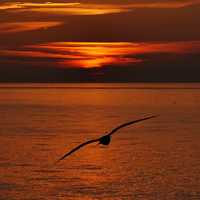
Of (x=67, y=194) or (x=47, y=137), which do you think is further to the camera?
(x=47, y=137)

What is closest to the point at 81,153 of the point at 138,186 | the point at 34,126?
the point at 138,186

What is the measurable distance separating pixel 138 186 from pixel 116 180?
2820 mm

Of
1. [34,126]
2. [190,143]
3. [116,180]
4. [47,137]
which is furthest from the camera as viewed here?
[34,126]

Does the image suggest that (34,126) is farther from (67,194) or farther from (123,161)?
(67,194)

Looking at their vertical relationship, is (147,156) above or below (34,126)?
above

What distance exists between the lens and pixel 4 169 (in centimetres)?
4619

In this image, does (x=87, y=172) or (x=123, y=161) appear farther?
(x=123, y=161)

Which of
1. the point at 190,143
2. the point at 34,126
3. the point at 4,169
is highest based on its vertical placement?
the point at 4,169

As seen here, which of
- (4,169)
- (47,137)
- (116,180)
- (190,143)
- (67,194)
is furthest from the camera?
(47,137)

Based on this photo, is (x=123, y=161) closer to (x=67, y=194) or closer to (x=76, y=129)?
(x=67, y=194)

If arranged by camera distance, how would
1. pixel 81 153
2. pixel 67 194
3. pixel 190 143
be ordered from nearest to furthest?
pixel 67 194 → pixel 81 153 → pixel 190 143

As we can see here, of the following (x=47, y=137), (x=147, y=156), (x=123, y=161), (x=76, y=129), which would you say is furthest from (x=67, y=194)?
(x=76, y=129)

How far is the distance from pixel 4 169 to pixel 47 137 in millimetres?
23477

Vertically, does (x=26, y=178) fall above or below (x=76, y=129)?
above
